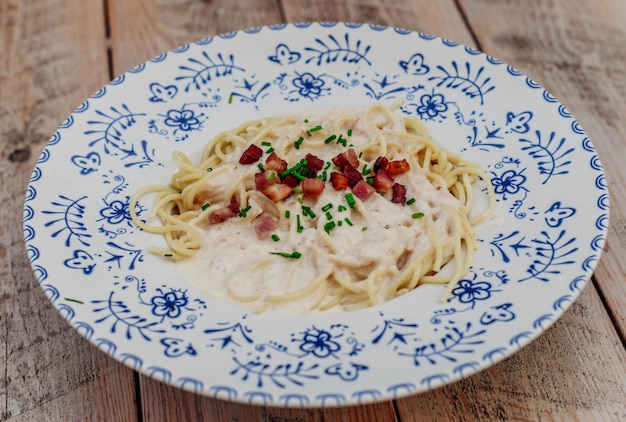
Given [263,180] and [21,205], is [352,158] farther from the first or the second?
[21,205]

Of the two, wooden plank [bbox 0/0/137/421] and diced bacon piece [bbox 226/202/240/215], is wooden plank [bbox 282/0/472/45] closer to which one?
wooden plank [bbox 0/0/137/421]

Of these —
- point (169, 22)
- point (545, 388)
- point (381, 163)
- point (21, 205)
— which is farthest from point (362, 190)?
point (169, 22)

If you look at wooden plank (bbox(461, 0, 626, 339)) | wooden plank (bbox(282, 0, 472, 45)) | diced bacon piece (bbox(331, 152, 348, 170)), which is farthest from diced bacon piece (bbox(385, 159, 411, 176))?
wooden plank (bbox(282, 0, 472, 45))

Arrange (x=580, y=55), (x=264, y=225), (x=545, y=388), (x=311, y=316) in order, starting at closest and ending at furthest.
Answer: (x=311, y=316) → (x=545, y=388) → (x=264, y=225) → (x=580, y=55)

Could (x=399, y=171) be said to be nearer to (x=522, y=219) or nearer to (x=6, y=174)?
(x=522, y=219)

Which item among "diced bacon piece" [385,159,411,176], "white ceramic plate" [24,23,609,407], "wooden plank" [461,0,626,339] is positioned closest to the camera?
"white ceramic plate" [24,23,609,407]

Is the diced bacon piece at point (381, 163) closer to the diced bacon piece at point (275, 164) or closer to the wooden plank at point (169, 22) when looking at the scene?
the diced bacon piece at point (275, 164)
